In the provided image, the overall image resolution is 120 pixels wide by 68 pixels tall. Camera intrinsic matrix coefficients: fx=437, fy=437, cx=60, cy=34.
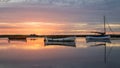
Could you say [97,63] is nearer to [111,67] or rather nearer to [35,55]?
[111,67]

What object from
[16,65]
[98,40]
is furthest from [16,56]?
[98,40]

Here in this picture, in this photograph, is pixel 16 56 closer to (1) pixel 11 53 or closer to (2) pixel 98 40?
(1) pixel 11 53

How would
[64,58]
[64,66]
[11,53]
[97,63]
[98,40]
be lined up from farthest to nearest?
[98,40], [11,53], [64,58], [97,63], [64,66]

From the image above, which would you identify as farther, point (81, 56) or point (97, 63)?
point (81, 56)

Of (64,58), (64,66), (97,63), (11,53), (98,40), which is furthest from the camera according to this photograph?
(98,40)

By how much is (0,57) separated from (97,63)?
8.21 metres

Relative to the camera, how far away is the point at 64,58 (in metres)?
33.8

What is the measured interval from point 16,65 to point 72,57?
7043 mm

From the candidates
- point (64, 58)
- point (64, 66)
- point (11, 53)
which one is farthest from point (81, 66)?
point (11, 53)

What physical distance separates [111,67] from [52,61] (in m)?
5.39

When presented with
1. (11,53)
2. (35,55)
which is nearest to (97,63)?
(35,55)

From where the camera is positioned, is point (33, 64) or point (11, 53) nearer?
point (33, 64)

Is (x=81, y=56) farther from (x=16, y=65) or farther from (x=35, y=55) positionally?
(x=16, y=65)

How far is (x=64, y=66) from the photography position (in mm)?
27844
